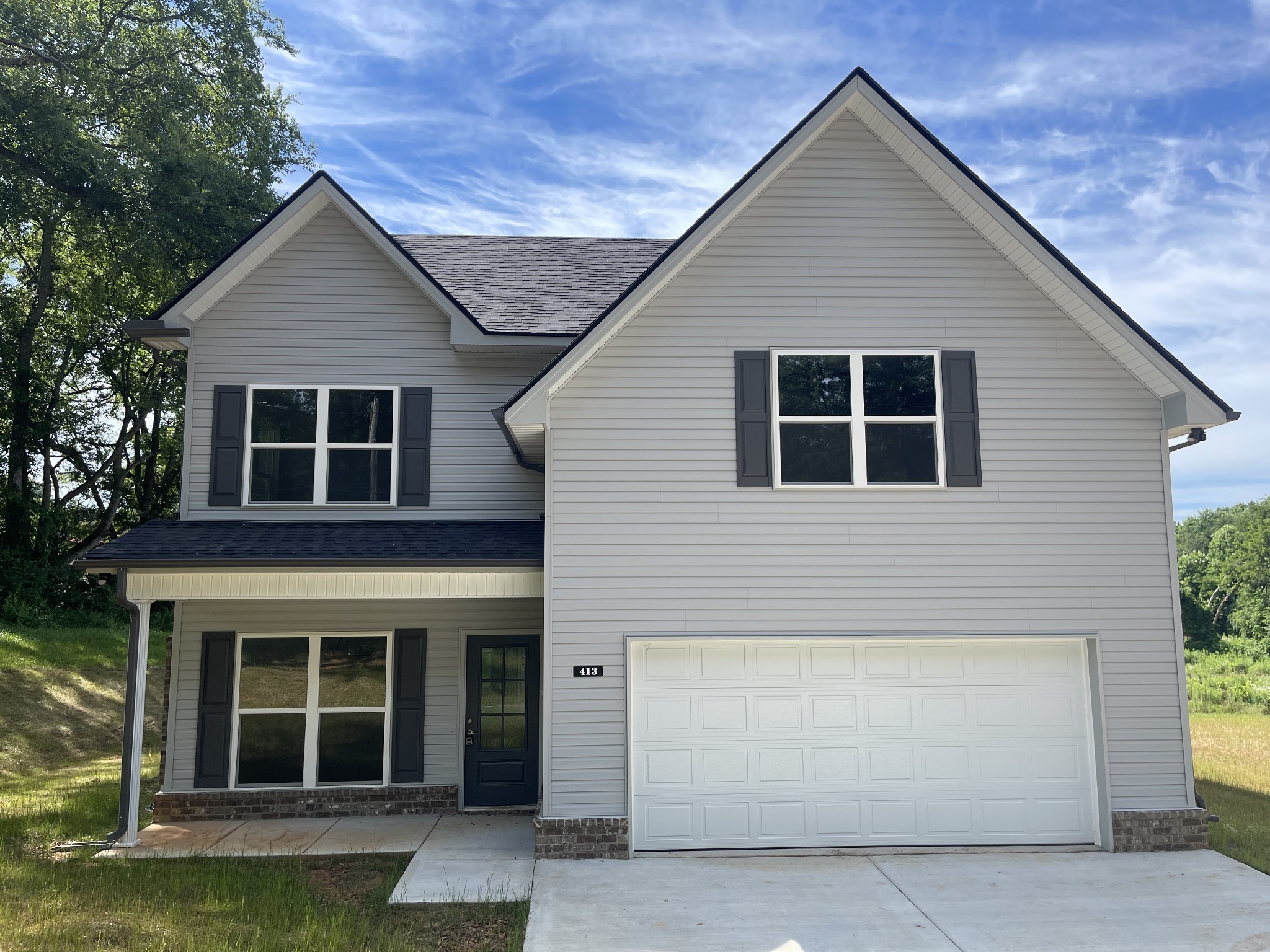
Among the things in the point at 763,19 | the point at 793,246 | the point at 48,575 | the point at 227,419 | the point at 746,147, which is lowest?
the point at 48,575

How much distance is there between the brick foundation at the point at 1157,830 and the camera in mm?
8875

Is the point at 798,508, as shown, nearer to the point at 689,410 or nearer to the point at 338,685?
the point at 689,410

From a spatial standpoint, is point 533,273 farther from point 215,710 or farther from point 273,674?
point 215,710

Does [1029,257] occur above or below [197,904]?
above

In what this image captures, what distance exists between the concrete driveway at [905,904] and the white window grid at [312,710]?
128 inches

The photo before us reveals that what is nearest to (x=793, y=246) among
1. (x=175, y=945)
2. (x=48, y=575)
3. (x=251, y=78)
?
(x=175, y=945)

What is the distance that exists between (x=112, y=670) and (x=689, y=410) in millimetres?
17508

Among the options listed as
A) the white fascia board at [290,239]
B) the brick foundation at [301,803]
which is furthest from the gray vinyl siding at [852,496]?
the white fascia board at [290,239]

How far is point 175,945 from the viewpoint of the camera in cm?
626

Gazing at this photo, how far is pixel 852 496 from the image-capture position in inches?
365

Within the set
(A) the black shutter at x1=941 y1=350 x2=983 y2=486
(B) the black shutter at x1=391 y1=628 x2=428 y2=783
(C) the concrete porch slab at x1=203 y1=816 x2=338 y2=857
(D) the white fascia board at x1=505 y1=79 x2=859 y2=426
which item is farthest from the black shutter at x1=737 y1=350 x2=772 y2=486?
(C) the concrete porch slab at x1=203 y1=816 x2=338 y2=857

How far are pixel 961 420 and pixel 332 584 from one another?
22.7 ft

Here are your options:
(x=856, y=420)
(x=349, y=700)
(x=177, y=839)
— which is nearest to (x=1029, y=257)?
(x=856, y=420)

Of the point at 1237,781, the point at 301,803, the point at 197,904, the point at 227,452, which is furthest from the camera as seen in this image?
the point at 1237,781
